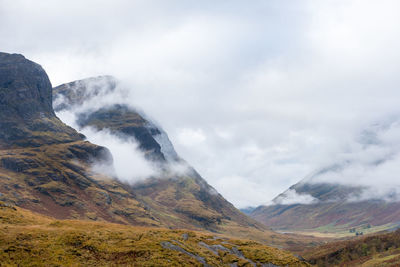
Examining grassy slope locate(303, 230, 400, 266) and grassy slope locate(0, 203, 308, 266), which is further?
grassy slope locate(303, 230, 400, 266)

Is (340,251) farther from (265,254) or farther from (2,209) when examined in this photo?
(2,209)

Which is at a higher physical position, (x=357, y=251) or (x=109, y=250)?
(x=109, y=250)

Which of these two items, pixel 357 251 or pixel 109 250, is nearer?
pixel 109 250

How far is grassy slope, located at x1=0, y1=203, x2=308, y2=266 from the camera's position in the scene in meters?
42.0

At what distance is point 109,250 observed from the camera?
4591cm

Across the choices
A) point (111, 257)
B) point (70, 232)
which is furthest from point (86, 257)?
point (70, 232)

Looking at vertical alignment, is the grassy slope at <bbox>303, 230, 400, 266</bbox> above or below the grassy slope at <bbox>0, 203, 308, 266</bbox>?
below

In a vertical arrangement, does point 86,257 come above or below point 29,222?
below

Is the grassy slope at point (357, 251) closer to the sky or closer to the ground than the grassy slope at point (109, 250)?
closer to the ground

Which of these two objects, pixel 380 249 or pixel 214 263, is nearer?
pixel 214 263

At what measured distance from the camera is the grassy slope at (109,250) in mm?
41969

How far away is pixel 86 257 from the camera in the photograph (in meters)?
43.5

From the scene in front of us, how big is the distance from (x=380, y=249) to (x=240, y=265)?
16344 cm

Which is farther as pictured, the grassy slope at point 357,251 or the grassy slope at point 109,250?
the grassy slope at point 357,251
